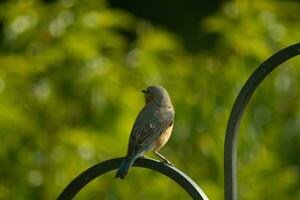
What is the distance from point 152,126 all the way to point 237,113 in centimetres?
75

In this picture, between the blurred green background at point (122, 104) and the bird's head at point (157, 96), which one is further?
the blurred green background at point (122, 104)

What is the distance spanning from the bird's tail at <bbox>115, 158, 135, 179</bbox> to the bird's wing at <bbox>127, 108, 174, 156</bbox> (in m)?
0.22

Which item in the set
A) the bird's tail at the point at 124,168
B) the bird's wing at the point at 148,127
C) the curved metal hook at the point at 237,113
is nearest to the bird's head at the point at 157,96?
the bird's wing at the point at 148,127

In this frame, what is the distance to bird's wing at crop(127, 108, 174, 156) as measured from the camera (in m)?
3.17

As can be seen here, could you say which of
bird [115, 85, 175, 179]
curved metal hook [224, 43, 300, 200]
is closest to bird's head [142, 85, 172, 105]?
bird [115, 85, 175, 179]

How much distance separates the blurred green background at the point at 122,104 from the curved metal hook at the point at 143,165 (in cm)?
157

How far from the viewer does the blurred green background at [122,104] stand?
4383 millimetres

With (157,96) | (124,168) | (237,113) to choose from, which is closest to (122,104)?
(157,96)

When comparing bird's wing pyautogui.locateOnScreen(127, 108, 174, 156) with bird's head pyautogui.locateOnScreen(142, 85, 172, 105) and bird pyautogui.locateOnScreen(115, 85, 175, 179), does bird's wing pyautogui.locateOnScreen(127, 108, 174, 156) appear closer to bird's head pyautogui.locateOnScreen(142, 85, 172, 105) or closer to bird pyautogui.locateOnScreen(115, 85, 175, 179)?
bird pyautogui.locateOnScreen(115, 85, 175, 179)

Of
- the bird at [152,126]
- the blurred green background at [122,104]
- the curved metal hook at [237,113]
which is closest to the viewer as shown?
the curved metal hook at [237,113]

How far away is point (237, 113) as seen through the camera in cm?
261

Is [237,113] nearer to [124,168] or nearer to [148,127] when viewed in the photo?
[124,168]

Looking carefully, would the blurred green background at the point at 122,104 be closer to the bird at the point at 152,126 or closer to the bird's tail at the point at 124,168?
the bird at the point at 152,126

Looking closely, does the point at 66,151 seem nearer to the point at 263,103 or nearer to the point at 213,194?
the point at 213,194
